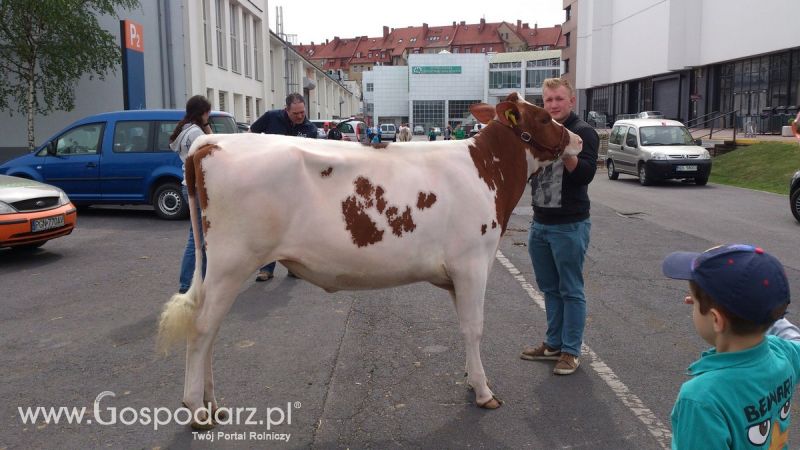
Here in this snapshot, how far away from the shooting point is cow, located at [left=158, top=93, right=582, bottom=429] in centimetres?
368

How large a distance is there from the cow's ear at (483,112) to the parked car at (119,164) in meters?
8.70

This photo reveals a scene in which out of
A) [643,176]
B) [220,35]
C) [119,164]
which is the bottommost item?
[643,176]

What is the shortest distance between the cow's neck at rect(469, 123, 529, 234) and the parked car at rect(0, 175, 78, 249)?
22.6 feet

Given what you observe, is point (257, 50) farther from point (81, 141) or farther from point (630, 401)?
point (630, 401)

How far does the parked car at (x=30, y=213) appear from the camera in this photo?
8264mm

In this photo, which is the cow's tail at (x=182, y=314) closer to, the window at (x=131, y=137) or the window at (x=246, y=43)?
the window at (x=131, y=137)

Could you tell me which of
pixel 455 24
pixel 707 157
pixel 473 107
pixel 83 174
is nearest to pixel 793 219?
pixel 707 157

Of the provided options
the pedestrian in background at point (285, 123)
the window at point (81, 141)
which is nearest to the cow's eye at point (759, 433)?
the pedestrian in background at point (285, 123)

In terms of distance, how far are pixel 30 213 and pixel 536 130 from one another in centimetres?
725

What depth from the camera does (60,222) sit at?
890 centimetres

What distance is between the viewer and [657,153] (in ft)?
63.5

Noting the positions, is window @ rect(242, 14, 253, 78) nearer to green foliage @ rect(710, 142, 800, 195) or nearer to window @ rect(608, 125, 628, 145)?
window @ rect(608, 125, 628, 145)

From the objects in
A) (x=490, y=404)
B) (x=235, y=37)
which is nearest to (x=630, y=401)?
(x=490, y=404)

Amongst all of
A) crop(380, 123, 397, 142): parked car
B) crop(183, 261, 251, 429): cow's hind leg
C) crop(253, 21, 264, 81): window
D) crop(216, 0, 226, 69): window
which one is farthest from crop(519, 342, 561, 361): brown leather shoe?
crop(380, 123, 397, 142): parked car
